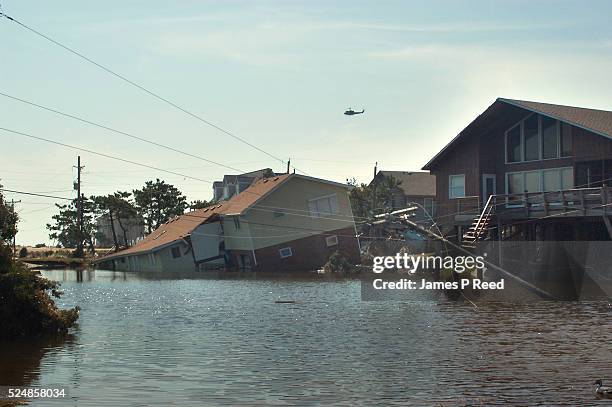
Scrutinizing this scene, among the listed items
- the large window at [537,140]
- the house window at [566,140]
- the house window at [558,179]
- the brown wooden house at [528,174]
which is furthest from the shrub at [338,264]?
the house window at [566,140]

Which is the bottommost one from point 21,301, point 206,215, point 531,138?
point 21,301

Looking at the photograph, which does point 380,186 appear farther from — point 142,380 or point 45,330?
point 142,380

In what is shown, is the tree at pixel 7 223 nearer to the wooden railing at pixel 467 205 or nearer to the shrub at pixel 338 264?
the wooden railing at pixel 467 205

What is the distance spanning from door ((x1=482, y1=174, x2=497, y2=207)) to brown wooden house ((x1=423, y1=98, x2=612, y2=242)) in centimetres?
6

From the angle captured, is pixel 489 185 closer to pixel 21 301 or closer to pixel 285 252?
pixel 285 252

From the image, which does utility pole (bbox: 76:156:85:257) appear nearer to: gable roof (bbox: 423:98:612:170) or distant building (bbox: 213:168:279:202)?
distant building (bbox: 213:168:279:202)

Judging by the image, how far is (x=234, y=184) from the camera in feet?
383

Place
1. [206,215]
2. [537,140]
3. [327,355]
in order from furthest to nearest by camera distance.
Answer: [206,215] < [537,140] < [327,355]

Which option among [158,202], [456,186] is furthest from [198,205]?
[456,186]

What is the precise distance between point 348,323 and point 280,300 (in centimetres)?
1147

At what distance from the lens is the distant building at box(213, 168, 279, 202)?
105875 millimetres

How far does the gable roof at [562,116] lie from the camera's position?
48062mm

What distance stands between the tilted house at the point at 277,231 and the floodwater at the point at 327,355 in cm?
3379

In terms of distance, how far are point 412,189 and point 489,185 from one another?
52.9m
